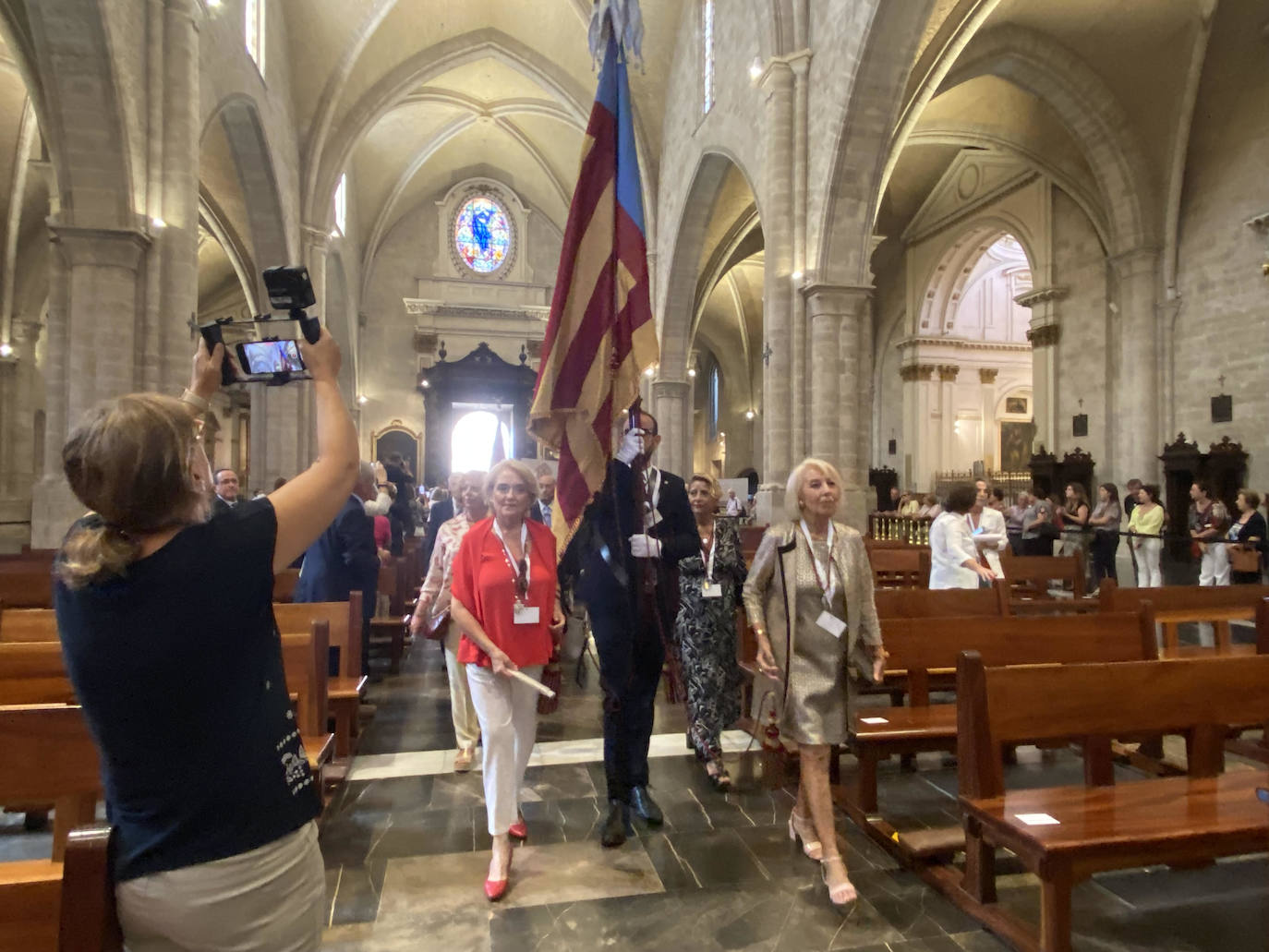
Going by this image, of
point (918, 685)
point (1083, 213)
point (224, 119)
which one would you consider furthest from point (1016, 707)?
point (1083, 213)

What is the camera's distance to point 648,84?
1900 centimetres

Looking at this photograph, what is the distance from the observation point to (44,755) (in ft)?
6.50

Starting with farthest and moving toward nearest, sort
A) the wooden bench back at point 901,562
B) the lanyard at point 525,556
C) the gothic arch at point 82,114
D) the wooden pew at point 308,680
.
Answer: the gothic arch at point 82,114 → the wooden bench back at point 901,562 → the wooden pew at point 308,680 → the lanyard at point 525,556

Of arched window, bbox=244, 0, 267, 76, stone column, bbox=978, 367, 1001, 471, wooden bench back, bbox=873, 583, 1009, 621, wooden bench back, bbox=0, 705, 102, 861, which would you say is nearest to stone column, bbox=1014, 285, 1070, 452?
stone column, bbox=978, 367, 1001, 471

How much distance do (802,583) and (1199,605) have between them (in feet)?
10.9

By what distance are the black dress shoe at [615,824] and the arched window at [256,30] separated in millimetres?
15123

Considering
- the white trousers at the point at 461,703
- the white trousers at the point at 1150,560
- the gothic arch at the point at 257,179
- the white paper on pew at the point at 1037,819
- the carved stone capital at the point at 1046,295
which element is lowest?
the white trousers at the point at 461,703

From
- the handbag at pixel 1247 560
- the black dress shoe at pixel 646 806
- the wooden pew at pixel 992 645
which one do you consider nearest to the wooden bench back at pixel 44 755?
the black dress shoe at pixel 646 806

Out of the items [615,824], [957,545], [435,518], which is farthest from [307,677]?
[435,518]

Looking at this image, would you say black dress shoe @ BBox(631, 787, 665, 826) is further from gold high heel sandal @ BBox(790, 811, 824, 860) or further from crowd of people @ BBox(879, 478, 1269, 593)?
crowd of people @ BBox(879, 478, 1269, 593)

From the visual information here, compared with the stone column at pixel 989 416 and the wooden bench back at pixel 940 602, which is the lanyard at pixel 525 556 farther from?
the stone column at pixel 989 416

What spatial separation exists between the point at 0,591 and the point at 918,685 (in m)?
5.87

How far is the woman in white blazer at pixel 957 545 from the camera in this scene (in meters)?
5.11

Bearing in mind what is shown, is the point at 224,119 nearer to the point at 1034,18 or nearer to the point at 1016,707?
the point at 1034,18
